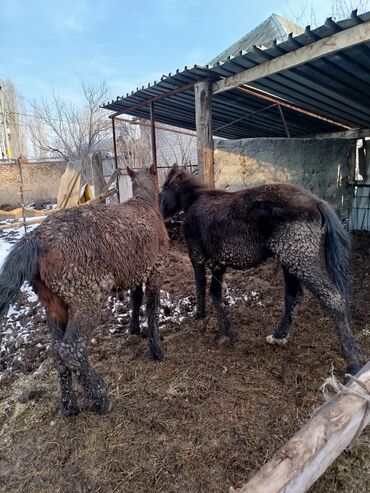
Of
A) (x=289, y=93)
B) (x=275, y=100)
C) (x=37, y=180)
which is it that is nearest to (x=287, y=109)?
(x=275, y=100)

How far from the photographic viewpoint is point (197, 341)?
3.41m

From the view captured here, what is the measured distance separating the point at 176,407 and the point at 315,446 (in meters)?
1.44

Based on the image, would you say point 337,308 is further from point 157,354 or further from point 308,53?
point 308,53

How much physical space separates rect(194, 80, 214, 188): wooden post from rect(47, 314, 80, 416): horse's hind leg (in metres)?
3.14

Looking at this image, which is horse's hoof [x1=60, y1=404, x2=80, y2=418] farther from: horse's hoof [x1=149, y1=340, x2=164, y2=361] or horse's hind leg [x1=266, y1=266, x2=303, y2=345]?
horse's hind leg [x1=266, y1=266, x2=303, y2=345]

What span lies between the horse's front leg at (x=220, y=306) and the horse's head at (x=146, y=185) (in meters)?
1.05

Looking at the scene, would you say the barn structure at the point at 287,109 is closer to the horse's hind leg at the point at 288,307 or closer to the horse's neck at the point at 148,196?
the horse's neck at the point at 148,196

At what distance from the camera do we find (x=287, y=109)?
20.9ft

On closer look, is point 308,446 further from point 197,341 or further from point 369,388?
point 197,341

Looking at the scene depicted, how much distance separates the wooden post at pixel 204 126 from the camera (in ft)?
15.9

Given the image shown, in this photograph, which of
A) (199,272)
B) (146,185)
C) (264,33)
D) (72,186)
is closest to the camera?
→ (146,185)

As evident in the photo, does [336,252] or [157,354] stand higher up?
[336,252]

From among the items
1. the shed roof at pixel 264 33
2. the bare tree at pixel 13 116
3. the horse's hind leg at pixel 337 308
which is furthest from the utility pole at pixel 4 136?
the horse's hind leg at pixel 337 308

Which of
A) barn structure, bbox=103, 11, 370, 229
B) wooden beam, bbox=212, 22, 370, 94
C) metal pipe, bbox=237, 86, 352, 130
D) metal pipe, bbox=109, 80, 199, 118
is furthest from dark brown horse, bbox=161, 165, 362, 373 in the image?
metal pipe, bbox=237, 86, 352, 130
